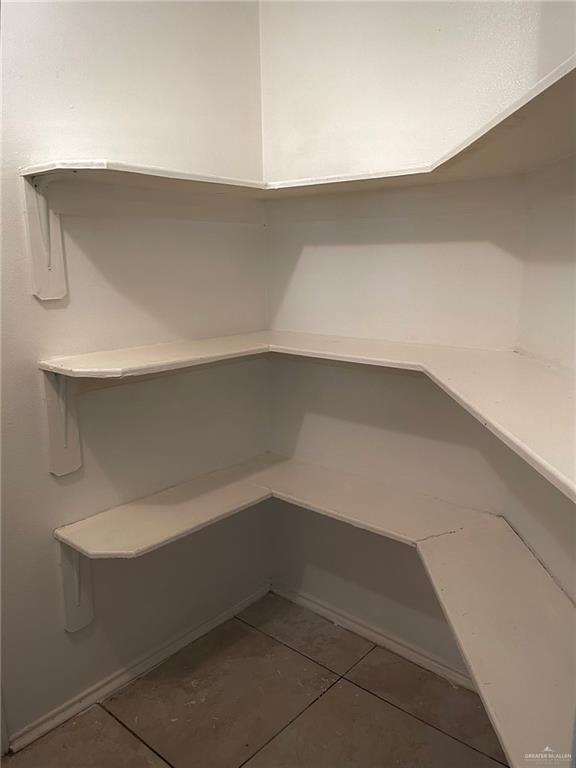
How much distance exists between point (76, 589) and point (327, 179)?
1.50m

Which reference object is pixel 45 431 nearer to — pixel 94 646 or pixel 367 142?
pixel 94 646

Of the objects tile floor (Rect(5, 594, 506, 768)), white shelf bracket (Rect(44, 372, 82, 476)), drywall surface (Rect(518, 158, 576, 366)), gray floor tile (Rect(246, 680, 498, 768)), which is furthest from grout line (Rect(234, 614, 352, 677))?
drywall surface (Rect(518, 158, 576, 366))

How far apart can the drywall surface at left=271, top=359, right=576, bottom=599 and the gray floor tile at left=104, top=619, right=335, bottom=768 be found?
2.47 feet

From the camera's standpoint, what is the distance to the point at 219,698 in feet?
6.23

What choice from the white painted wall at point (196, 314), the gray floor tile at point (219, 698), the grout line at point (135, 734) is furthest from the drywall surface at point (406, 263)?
the grout line at point (135, 734)

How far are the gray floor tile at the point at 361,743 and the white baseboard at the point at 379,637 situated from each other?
22 centimetres

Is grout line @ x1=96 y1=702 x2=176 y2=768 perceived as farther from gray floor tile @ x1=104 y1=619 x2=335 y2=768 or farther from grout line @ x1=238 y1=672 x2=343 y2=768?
grout line @ x1=238 y1=672 x2=343 y2=768

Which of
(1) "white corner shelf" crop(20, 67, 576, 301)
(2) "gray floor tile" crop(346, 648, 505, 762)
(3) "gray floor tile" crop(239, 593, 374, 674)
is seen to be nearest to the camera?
(1) "white corner shelf" crop(20, 67, 576, 301)

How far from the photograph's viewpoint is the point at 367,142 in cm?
191

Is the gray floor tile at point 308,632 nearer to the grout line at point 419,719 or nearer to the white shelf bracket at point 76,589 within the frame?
the grout line at point 419,719

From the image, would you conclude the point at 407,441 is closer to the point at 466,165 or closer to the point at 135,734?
the point at 466,165

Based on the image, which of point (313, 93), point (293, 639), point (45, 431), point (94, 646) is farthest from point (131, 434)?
point (313, 93)

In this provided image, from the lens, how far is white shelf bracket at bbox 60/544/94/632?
1754 mm

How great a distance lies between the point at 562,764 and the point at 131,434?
146cm
